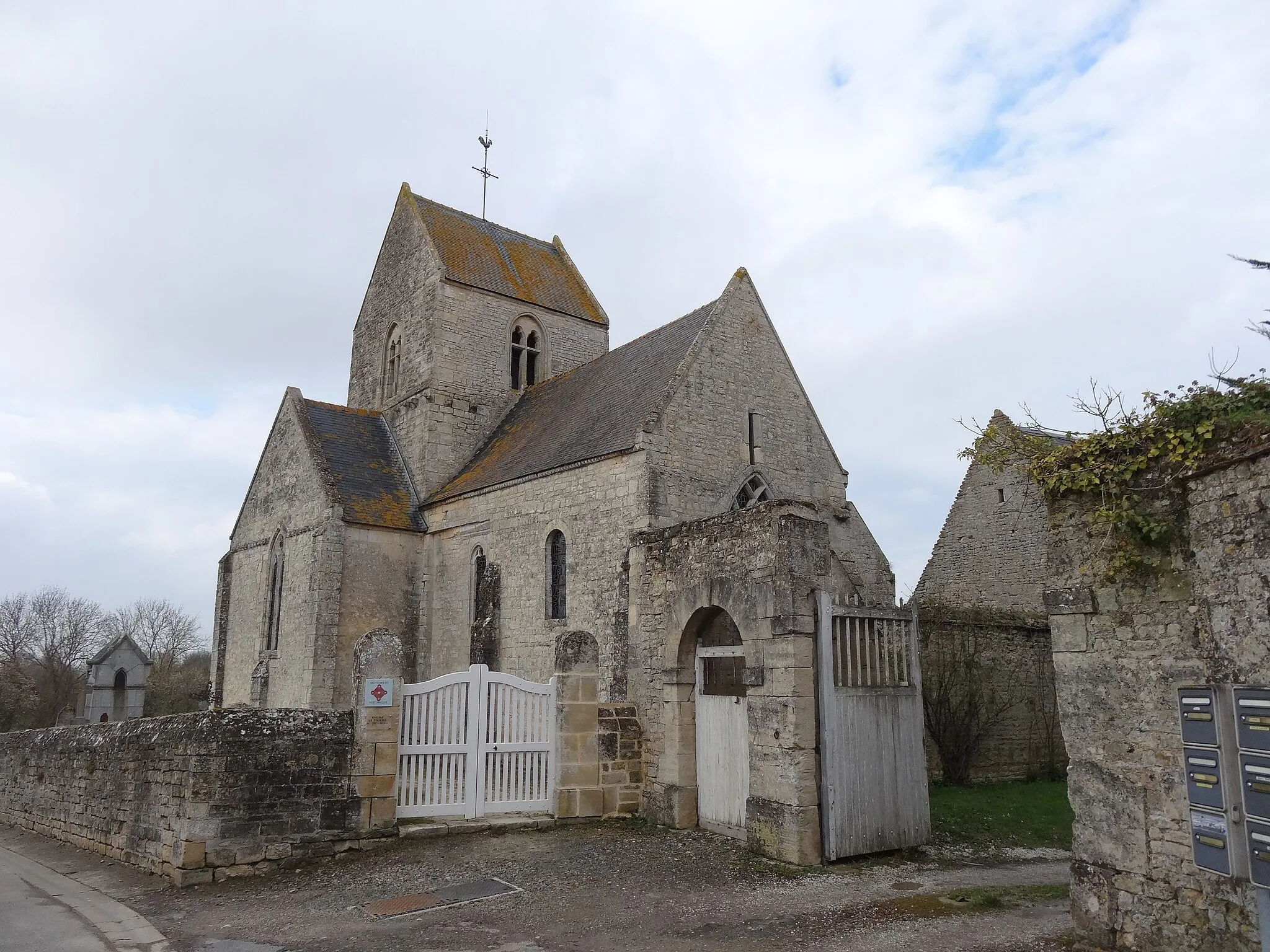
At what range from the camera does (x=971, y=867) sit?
9.11 m

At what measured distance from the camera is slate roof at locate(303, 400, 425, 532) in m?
18.8

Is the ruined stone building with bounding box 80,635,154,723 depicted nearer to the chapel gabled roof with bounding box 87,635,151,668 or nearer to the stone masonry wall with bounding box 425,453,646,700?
Result: the chapel gabled roof with bounding box 87,635,151,668


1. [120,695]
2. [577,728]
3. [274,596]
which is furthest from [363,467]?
[577,728]

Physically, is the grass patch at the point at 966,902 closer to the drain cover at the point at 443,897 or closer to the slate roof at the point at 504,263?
the drain cover at the point at 443,897

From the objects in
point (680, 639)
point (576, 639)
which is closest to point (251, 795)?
point (576, 639)

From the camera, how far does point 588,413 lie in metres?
17.0

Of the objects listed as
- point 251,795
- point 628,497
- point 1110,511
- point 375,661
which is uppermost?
point 628,497

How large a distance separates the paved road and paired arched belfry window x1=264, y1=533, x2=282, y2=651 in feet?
33.7

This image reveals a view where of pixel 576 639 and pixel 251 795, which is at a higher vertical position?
pixel 576 639

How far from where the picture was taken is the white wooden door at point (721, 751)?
10180mm

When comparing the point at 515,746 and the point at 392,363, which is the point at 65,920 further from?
the point at 392,363

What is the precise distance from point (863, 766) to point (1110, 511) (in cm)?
464

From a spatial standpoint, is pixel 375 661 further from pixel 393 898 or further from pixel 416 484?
pixel 416 484

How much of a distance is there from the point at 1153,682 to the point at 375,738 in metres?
7.44
